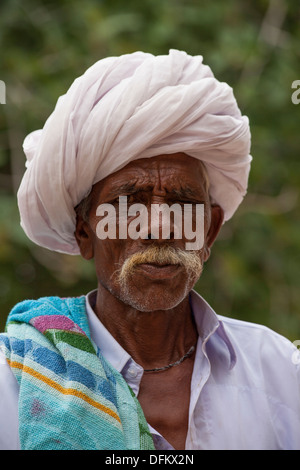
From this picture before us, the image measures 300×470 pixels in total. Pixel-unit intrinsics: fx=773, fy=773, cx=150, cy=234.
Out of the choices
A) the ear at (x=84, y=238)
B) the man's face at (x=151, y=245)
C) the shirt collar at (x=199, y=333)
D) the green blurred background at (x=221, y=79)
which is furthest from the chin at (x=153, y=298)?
the green blurred background at (x=221, y=79)

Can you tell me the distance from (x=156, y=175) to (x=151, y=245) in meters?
0.22

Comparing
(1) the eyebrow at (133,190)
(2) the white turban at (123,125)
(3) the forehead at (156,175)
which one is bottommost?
(1) the eyebrow at (133,190)

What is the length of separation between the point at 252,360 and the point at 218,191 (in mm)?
567

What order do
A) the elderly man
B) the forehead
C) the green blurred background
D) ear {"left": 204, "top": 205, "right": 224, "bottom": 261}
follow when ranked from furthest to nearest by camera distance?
the green blurred background → ear {"left": 204, "top": 205, "right": 224, "bottom": 261} → the forehead → the elderly man

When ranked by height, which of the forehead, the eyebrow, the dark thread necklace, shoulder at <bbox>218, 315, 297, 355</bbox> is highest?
the forehead

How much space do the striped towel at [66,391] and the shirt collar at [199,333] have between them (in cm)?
8

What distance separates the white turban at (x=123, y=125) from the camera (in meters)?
2.23

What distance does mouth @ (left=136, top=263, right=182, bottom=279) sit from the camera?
219cm

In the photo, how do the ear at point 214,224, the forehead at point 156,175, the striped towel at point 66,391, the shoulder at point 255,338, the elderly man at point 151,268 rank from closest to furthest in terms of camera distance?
the striped towel at point 66,391, the elderly man at point 151,268, the forehead at point 156,175, the shoulder at point 255,338, the ear at point 214,224

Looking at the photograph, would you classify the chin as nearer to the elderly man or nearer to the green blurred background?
the elderly man

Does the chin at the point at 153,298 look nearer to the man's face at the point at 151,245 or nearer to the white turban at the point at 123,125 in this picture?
the man's face at the point at 151,245

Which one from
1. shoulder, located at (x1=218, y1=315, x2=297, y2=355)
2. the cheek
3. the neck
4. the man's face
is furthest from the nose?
shoulder, located at (x1=218, y1=315, x2=297, y2=355)

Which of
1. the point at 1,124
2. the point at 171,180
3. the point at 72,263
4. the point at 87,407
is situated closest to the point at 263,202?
the point at 72,263

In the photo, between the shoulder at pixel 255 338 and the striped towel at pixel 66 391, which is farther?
the shoulder at pixel 255 338
